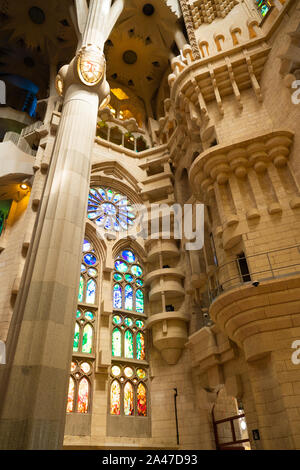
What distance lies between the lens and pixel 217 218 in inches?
394

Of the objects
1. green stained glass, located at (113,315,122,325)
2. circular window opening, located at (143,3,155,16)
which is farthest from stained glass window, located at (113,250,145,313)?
circular window opening, located at (143,3,155,16)

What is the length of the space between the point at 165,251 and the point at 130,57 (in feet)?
44.5

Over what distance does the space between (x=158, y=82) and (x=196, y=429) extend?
18.8 metres

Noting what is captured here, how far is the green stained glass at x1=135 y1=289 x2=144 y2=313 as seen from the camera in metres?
13.0

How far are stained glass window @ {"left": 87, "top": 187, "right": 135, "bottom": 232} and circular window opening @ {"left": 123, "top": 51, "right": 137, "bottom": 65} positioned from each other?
31.6 feet

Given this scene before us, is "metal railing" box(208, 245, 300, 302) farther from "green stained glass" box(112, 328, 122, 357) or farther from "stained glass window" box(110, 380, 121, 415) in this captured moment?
"stained glass window" box(110, 380, 121, 415)

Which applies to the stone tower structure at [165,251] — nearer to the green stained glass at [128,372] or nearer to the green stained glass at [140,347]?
the green stained glass at [140,347]

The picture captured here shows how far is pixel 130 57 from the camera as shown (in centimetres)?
2061

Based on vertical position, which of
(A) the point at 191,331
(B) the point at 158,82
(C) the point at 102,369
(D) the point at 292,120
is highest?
(B) the point at 158,82

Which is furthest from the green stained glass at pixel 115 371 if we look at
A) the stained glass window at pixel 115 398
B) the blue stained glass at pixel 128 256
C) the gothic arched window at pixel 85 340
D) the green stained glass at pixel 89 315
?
the blue stained glass at pixel 128 256

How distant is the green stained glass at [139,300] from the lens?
13.0 m

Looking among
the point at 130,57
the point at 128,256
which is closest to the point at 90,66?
the point at 128,256

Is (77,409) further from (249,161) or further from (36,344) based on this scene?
(249,161)

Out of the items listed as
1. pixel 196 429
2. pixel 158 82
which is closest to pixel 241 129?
pixel 196 429
